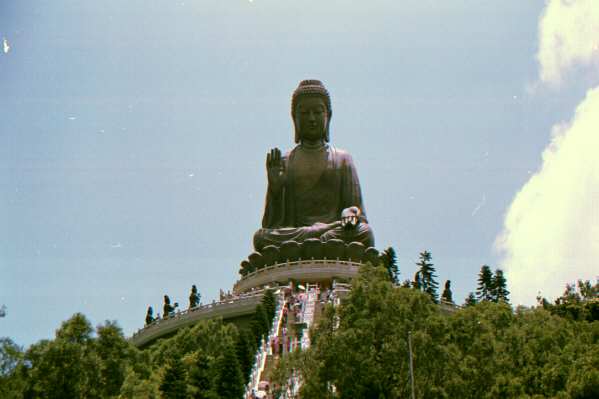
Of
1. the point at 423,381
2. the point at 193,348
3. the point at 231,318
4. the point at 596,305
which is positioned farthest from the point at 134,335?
the point at 423,381

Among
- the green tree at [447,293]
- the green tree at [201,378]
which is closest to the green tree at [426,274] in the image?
the green tree at [447,293]

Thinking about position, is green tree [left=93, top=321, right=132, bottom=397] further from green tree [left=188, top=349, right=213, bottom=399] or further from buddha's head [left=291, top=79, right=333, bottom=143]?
buddha's head [left=291, top=79, right=333, bottom=143]

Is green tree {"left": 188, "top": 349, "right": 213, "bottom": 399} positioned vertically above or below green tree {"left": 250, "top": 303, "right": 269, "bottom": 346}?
below

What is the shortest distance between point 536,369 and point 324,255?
21.0m

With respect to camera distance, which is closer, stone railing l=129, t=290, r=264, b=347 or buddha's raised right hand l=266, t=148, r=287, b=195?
stone railing l=129, t=290, r=264, b=347

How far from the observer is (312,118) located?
145 ft

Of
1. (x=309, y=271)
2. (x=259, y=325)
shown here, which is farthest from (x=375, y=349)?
(x=309, y=271)

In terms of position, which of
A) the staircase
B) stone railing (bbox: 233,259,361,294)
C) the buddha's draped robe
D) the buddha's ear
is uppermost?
the buddha's ear

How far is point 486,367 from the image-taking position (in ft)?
Answer: 58.0

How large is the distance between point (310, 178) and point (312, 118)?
3.03 meters

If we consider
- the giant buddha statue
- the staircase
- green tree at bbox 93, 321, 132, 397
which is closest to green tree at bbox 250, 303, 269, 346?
the staircase

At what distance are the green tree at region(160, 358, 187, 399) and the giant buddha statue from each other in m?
22.0

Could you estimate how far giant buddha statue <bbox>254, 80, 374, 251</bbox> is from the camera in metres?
42.8

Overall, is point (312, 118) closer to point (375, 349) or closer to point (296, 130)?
point (296, 130)
